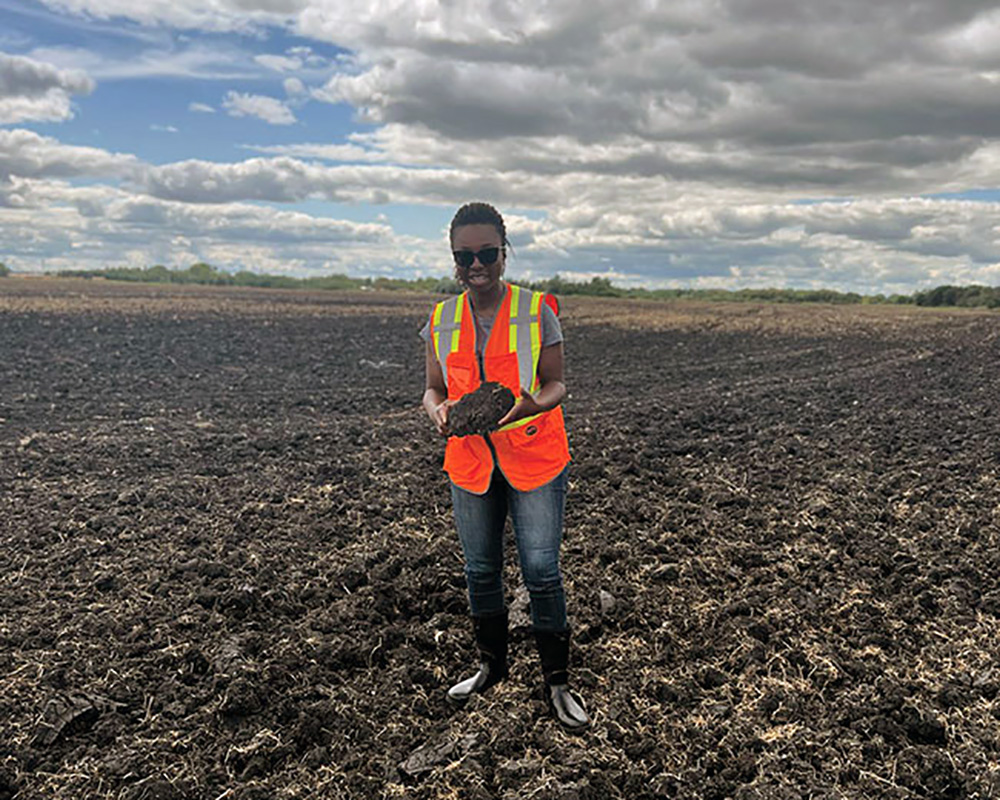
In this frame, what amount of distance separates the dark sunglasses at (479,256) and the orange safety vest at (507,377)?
140 mm

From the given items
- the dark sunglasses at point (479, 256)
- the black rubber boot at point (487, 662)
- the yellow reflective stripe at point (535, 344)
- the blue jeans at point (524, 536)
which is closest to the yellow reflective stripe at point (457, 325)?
the dark sunglasses at point (479, 256)

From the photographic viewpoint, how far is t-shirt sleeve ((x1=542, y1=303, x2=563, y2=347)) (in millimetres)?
3211

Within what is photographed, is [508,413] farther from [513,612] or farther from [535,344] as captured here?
[513,612]

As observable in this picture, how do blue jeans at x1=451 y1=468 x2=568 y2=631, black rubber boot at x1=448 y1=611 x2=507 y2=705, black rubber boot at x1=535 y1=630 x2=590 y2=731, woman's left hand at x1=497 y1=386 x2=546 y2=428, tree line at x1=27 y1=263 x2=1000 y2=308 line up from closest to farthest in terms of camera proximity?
1. woman's left hand at x1=497 y1=386 x2=546 y2=428
2. blue jeans at x1=451 y1=468 x2=568 y2=631
3. black rubber boot at x1=535 y1=630 x2=590 y2=731
4. black rubber boot at x1=448 y1=611 x2=507 y2=705
5. tree line at x1=27 y1=263 x2=1000 y2=308

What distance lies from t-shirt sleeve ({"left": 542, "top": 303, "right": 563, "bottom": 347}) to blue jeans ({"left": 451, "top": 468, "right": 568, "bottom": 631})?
52cm

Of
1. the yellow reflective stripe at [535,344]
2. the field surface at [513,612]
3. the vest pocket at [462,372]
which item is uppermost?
the yellow reflective stripe at [535,344]

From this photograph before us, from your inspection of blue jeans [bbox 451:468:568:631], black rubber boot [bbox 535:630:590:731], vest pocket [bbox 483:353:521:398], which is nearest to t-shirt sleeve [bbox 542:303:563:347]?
vest pocket [bbox 483:353:521:398]

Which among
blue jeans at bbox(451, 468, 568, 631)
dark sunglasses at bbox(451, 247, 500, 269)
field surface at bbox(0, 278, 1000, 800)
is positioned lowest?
field surface at bbox(0, 278, 1000, 800)

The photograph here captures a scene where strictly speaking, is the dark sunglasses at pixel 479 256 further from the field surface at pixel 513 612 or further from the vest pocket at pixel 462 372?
the field surface at pixel 513 612

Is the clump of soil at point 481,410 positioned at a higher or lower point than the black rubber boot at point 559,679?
higher

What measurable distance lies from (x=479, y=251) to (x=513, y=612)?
216cm

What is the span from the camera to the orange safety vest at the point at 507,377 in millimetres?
3203

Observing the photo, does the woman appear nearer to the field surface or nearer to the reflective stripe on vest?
the reflective stripe on vest

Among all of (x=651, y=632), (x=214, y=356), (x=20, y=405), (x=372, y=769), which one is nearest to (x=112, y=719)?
(x=372, y=769)
